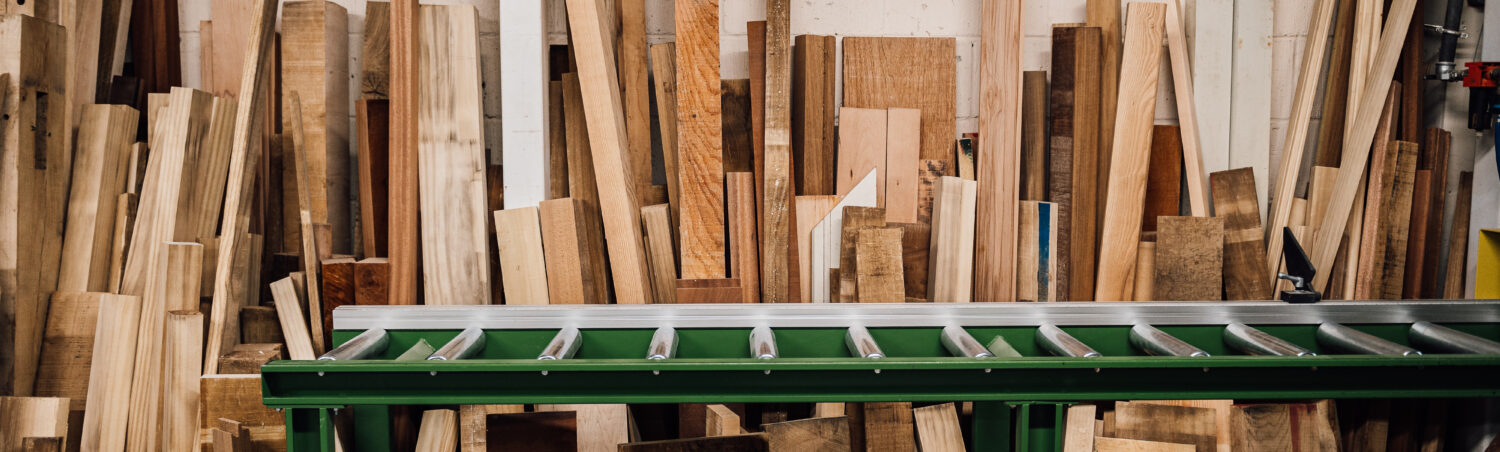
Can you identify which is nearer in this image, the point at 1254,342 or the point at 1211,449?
the point at 1254,342

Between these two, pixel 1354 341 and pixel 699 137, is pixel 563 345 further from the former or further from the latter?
pixel 1354 341

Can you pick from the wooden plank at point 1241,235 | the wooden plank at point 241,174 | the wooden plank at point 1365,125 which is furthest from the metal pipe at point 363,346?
the wooden plank at point 1365,125

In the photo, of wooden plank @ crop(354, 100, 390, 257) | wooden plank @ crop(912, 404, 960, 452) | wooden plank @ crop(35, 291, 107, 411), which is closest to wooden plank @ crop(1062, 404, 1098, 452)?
wooden plank @ crop(912, 404, 960, 452)

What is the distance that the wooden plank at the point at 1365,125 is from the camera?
6.55 ft

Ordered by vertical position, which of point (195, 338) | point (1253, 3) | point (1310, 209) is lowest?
point (195, 338)

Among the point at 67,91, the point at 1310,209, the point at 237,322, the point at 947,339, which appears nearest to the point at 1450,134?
the point at 1310,209

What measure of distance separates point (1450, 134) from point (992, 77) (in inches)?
52.2

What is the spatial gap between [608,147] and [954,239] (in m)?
0.92

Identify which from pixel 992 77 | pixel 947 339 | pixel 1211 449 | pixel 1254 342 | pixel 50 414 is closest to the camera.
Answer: pixel 1254 342

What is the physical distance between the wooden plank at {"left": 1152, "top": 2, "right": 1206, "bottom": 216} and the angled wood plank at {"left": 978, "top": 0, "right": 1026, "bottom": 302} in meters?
0.46

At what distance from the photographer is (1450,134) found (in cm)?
213

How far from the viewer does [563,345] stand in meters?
1.45

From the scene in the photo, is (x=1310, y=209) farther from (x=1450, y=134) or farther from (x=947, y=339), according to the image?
(x=947, y=339)

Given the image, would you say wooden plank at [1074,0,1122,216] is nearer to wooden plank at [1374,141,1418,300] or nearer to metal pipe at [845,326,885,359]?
wooden plank at [1374,141,1418,300]
